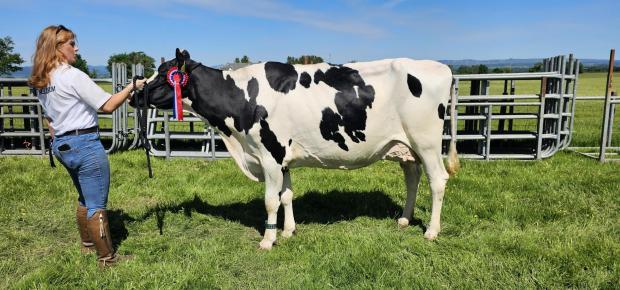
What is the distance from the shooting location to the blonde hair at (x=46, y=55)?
368cm

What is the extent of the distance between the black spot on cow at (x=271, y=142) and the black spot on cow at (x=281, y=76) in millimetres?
420

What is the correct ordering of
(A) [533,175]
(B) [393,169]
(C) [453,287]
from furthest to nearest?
(B) [393,169] < (A) [533,175] < (C) [453,287]

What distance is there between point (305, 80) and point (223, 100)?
3.00ft

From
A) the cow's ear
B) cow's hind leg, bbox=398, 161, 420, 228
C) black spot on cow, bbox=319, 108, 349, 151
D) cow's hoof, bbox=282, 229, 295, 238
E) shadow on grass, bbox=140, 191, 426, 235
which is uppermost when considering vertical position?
the cow's ear

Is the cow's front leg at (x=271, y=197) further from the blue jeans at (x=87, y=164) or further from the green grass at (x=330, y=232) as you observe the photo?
the blue jeans at (x=87, y=164)

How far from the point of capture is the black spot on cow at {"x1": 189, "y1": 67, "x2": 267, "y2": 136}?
472 cm

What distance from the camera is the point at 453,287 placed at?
3805 millimetres

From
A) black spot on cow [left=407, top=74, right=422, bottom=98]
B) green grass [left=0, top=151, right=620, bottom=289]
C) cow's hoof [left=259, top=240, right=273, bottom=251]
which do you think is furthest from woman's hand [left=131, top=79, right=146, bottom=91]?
black spot on cow [left=407, top=74, right=422, bottom=98]

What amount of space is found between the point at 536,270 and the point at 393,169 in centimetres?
445

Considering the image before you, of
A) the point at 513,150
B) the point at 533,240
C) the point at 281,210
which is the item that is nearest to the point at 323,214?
the point at 281,210

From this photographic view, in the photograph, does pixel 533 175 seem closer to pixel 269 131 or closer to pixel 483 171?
pixel 483 171

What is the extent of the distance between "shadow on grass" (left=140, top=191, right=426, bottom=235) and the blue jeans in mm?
1378

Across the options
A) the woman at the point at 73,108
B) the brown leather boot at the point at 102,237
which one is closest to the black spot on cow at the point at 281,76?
the woman at the point at 73,108

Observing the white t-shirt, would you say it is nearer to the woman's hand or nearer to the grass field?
the woman's hand
